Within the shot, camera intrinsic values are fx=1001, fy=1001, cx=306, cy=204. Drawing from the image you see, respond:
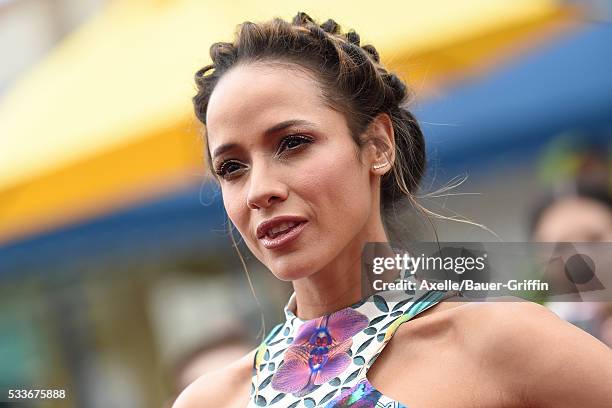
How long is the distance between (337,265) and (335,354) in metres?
0.10

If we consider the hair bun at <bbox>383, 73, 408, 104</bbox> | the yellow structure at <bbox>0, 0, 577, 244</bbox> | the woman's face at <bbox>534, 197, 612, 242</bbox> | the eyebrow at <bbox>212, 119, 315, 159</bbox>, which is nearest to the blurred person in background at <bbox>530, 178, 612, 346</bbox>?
the woman's face at <bbox>534, 197, 612, 242</bbox>

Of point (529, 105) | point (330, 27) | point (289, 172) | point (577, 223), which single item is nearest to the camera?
point (289, 172)

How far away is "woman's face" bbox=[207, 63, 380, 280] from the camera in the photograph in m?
1.06

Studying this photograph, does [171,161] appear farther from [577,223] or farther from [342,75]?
[342,75]

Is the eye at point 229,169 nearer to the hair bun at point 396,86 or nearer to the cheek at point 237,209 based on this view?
the cheek at point 237,209

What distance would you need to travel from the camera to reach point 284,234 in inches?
41.9

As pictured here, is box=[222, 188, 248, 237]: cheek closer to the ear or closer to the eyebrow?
the eyebrow

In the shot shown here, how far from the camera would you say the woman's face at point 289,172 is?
106 cm

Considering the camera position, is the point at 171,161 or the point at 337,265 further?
the point at 171,161

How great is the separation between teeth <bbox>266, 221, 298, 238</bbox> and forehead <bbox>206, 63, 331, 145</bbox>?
0.11m

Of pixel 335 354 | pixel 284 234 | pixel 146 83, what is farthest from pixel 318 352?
pixel 146 83

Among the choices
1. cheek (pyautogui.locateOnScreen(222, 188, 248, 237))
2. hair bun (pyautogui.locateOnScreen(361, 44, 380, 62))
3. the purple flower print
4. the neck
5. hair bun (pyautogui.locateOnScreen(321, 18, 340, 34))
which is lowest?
the purple flower print

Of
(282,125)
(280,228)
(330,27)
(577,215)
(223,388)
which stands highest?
(330,27)

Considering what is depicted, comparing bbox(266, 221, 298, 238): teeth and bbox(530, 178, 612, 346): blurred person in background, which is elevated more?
bbox(266, 221, 298, 238): teeth
